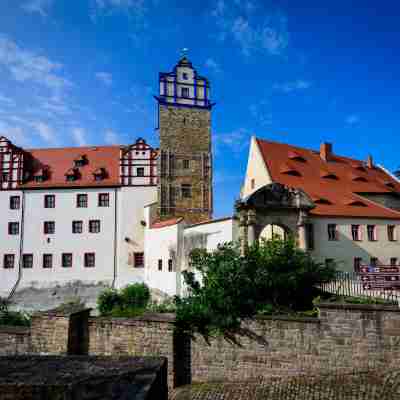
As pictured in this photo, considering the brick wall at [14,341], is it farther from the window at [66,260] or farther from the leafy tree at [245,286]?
the window at [66,260]

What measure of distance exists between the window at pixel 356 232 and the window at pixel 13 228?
81.2 ft

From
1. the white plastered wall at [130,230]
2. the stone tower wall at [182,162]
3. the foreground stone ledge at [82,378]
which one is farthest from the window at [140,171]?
the foreground stone ledge at [82,378]

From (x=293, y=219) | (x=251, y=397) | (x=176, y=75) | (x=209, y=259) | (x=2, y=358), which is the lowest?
(x=251, y=397)

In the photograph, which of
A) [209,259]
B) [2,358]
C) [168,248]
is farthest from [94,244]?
[2,358]

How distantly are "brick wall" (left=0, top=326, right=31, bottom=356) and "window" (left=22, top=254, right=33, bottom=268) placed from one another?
20.5 meters

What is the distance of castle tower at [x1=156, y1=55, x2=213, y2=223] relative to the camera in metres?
29.3

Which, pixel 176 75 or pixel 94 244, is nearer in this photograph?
pixel 94 244

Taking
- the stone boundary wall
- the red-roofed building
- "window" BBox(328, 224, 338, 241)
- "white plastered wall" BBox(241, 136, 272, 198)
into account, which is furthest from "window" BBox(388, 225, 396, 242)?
the stone boundary wall

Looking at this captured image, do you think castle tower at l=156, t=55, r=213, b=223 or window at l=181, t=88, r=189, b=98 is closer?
castle tower at l=156, t=55, r=213, b=223

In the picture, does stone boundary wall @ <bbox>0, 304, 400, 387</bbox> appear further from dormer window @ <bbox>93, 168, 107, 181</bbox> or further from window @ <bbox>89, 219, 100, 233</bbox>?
dormer window @ <bbox>93, 168, 107, 181</bbox>

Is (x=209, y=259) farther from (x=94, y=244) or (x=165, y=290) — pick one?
(x=94, y=244)

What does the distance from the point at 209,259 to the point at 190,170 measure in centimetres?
1799

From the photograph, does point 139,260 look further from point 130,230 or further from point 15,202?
point 15,202

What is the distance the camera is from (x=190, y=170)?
3002 cm
